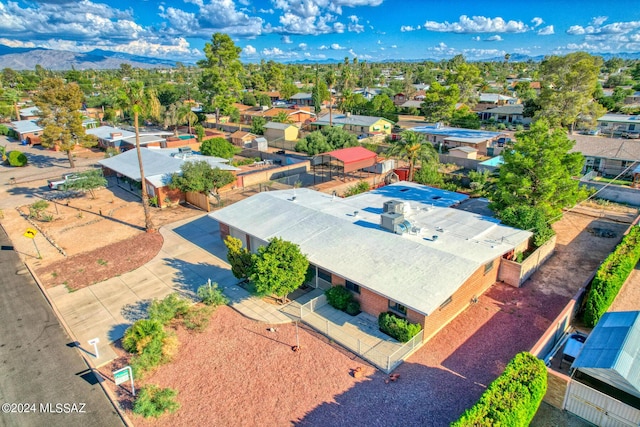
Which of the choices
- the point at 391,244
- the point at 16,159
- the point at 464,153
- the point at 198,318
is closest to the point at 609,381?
the point at 391,244

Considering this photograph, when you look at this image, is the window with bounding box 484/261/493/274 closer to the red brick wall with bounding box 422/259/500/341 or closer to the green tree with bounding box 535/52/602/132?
the red brick wall with bounding box 422/259/500/341

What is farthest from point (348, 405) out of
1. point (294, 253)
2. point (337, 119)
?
point (337, 119)

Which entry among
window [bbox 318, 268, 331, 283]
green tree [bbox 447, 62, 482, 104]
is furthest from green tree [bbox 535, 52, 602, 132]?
window [bbox 318, 268, 331, 283]

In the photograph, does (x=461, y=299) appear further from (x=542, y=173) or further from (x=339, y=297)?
(x=542, y=173)

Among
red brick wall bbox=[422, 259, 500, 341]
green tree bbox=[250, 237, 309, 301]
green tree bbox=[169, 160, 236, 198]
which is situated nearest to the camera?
red brick wall bbox=[422, 259, 500, 341]

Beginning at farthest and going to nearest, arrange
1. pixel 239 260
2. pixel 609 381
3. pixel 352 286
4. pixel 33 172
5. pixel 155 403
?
1. pixel 33 172
2. pixel 239 260
3. pixel 352 286
4. pixel 155 403
5. pixel 609 381

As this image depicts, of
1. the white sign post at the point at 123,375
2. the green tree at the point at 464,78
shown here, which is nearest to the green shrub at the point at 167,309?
the white sign post at the point at 123,375
